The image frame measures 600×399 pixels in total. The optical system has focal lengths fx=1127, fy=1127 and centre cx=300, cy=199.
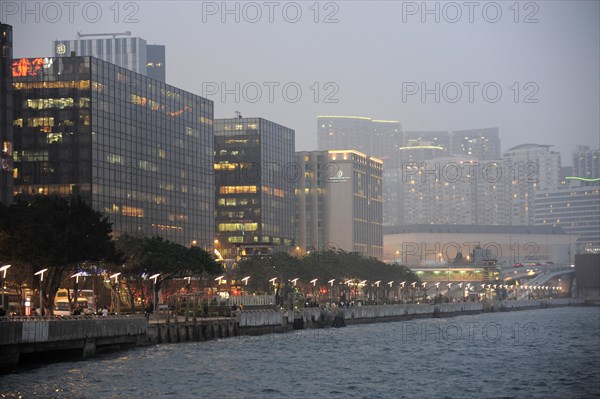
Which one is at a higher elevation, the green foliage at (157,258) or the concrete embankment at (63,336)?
the green foliage at (157,258)

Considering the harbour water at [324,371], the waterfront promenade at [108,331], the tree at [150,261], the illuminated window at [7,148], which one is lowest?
the harbour water at [324,371]

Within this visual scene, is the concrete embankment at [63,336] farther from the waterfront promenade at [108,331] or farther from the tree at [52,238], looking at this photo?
the tree at [52,238]

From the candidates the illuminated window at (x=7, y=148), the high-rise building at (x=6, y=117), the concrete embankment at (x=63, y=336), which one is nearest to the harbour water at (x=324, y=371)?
the concrete embankment at (x=63, y=336)

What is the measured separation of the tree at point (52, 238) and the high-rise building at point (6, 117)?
24200 millimetres

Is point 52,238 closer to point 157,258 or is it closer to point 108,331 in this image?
point 108,331

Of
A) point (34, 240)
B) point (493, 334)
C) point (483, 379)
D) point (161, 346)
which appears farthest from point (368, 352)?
point (493, 334)

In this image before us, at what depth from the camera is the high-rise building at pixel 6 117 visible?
496 feet

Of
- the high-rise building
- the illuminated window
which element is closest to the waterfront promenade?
the high-rise building

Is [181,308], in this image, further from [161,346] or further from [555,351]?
[555,351]

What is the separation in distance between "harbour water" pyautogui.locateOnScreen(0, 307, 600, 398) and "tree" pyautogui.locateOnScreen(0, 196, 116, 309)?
1454 centimetres

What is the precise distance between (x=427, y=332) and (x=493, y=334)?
1103 centimetres

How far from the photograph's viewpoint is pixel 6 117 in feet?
506

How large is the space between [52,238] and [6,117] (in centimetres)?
4308

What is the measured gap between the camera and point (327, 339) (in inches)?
5610
